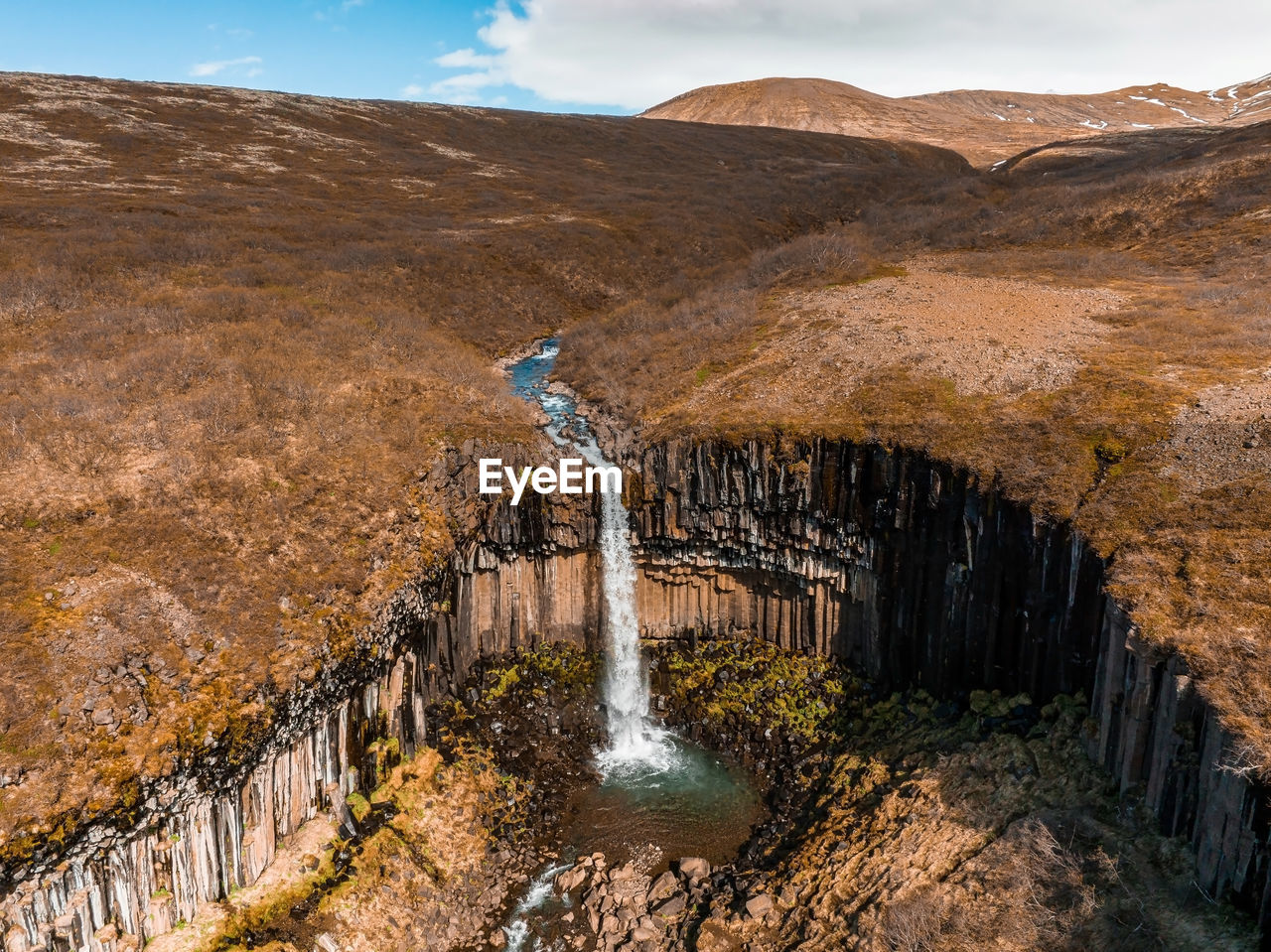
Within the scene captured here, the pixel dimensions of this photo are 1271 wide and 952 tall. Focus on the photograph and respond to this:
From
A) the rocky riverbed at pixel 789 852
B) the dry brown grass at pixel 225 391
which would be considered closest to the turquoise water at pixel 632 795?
the rocky riverbed at pixel 789 852

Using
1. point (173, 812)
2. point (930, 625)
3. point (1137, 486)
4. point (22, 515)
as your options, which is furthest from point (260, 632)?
point (1137, 486)

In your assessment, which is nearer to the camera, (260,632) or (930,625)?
(260,632)

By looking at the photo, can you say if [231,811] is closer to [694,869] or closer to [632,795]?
[632,795]

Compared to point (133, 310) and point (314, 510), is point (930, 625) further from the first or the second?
point (133, 310)

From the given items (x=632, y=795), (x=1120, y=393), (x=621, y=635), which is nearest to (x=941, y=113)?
(x=1120, y=393)

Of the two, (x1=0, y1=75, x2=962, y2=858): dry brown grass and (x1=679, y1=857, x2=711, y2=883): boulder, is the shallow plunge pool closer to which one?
(x1=679, y1=857, x2=711, y2=883): boulder

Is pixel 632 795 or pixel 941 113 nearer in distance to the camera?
pixel 632 795
